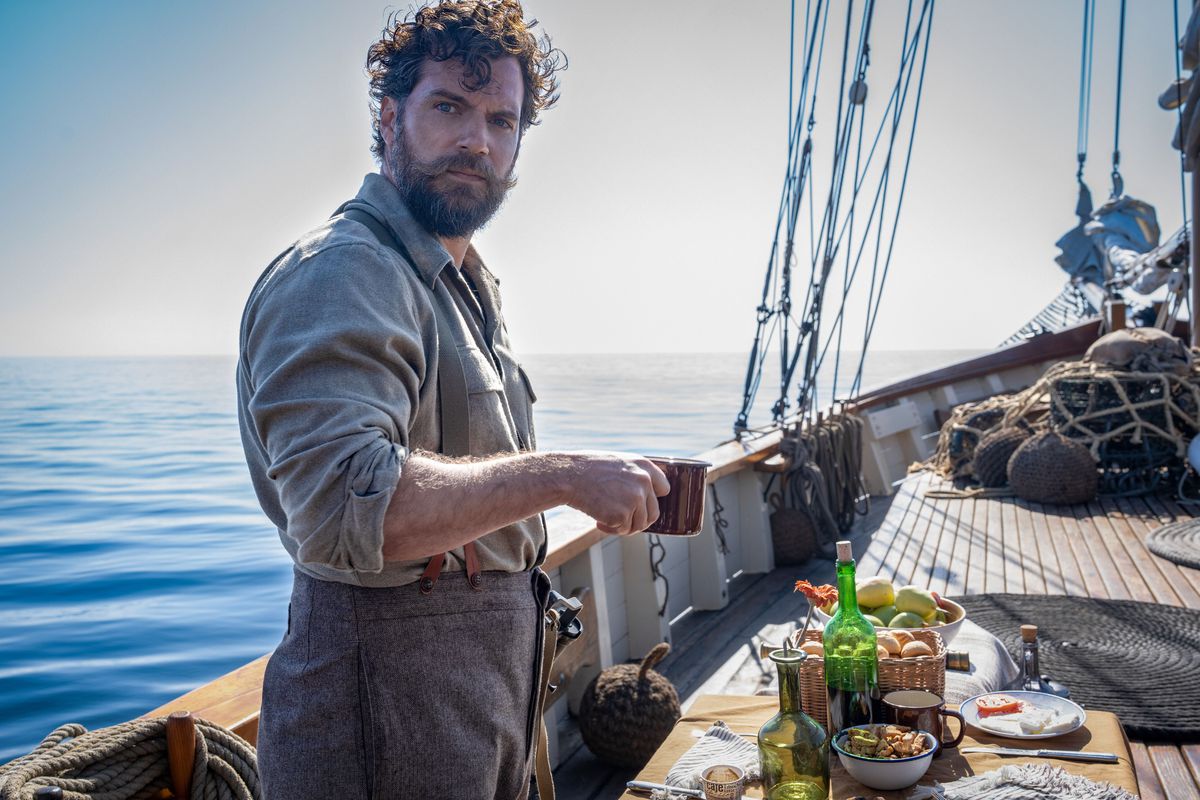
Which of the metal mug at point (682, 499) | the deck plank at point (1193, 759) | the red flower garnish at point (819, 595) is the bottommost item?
the deck plank at point (1193, 759)

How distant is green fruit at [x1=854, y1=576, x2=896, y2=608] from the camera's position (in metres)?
1.79

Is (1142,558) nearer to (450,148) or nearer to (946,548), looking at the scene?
(946,548)

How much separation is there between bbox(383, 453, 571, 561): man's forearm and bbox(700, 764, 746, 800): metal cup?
556mm

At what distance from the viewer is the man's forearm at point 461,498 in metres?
0.93

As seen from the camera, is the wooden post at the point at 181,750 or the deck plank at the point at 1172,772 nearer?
the wooden post at the point at 181,750

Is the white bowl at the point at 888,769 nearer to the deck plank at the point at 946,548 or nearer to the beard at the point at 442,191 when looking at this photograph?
the beard at the point at 442,191

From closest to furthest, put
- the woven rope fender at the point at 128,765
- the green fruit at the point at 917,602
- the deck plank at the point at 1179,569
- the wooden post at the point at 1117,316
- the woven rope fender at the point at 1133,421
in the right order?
the woven rope fender at the point at 128,765
the green fruit at the point at 917,602
the deck plank at the point at 1179,569
the woven rope fender at the point at 1133,421
the wooden post at the point at 1117,316

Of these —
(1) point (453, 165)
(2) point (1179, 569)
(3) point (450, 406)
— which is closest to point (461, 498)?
(3) point (450, 406)

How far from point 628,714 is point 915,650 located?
1316mm

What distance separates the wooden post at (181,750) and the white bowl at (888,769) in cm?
99

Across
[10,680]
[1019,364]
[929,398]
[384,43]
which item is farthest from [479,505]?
[1019,364]

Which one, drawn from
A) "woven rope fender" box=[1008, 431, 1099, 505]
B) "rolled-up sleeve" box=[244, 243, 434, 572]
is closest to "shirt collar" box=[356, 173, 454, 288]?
"rolled-up sleeve" box=[244, 243, 434, 572]

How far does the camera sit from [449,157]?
1.38 meters

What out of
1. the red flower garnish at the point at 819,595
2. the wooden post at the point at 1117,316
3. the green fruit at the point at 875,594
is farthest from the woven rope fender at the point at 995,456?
the red flower garnish at the point at 819,595
